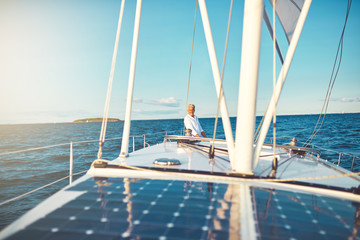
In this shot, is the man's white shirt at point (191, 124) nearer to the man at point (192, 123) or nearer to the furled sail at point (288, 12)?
the man at point (192, 123)

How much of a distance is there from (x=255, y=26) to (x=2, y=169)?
1967 cm

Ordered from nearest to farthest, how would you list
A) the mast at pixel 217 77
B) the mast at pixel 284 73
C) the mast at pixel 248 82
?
the mast at pixel 248 82
the mast at pixel 284 73
the mast at pixel 217 77

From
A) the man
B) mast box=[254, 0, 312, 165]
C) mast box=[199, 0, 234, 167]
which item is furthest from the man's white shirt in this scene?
mast box=[254, 0, 312, 165]

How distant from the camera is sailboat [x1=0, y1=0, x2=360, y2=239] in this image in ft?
6.18

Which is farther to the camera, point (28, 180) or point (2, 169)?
point (2, 169)

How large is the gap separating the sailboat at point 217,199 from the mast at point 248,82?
14mm

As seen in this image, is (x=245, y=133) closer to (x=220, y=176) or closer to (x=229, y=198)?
(x=220, y=176)

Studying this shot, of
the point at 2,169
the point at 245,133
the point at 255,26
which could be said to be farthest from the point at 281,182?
the point at 2,169

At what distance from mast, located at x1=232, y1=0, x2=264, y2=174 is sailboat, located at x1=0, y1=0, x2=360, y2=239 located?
0.04ft

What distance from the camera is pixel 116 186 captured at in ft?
9.37

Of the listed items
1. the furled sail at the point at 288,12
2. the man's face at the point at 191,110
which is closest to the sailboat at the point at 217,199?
the man's face at the point at 191,110

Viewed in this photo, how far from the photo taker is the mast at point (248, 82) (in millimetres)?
2979

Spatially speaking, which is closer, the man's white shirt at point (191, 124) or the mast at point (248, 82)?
the mast at point (248, 82)

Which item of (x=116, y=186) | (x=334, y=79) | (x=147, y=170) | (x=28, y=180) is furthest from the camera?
(x=28, y=180)
